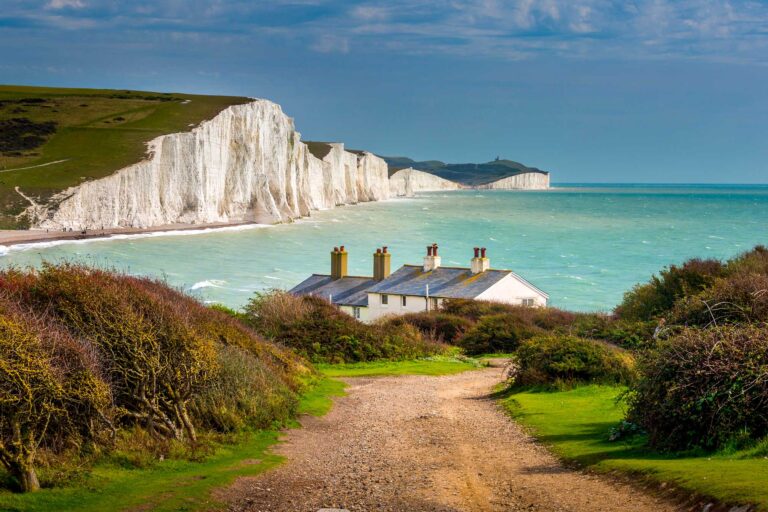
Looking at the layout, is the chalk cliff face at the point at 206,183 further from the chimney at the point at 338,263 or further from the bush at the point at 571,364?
the bush at the point at 571,364

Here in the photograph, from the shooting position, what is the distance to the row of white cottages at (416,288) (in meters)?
45.2

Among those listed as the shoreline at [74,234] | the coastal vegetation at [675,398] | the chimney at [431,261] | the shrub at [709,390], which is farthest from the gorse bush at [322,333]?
the shoreline at [74,234]

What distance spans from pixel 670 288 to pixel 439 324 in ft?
33.6

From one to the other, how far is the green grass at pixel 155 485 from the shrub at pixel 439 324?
23558 millimetres

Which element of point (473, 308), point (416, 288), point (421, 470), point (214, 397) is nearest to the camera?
point (421, 470)

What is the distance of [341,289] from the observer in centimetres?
4888

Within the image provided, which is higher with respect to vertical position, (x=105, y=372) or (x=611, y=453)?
(x=105, y=372)

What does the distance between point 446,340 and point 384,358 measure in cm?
668

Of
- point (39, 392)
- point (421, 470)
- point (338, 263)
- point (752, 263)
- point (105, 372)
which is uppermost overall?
point (752, 263)

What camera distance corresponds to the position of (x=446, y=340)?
4012 cm

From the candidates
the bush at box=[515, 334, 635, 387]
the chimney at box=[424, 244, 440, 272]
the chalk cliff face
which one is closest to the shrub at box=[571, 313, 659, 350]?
the bush at box=[515, 334, 635, 387]

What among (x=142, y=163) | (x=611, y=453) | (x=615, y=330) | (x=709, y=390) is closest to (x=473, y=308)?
(x=615, y=330)

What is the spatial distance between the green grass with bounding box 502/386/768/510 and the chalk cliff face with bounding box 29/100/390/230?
303ft

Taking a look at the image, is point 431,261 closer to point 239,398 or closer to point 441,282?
point 441,282
